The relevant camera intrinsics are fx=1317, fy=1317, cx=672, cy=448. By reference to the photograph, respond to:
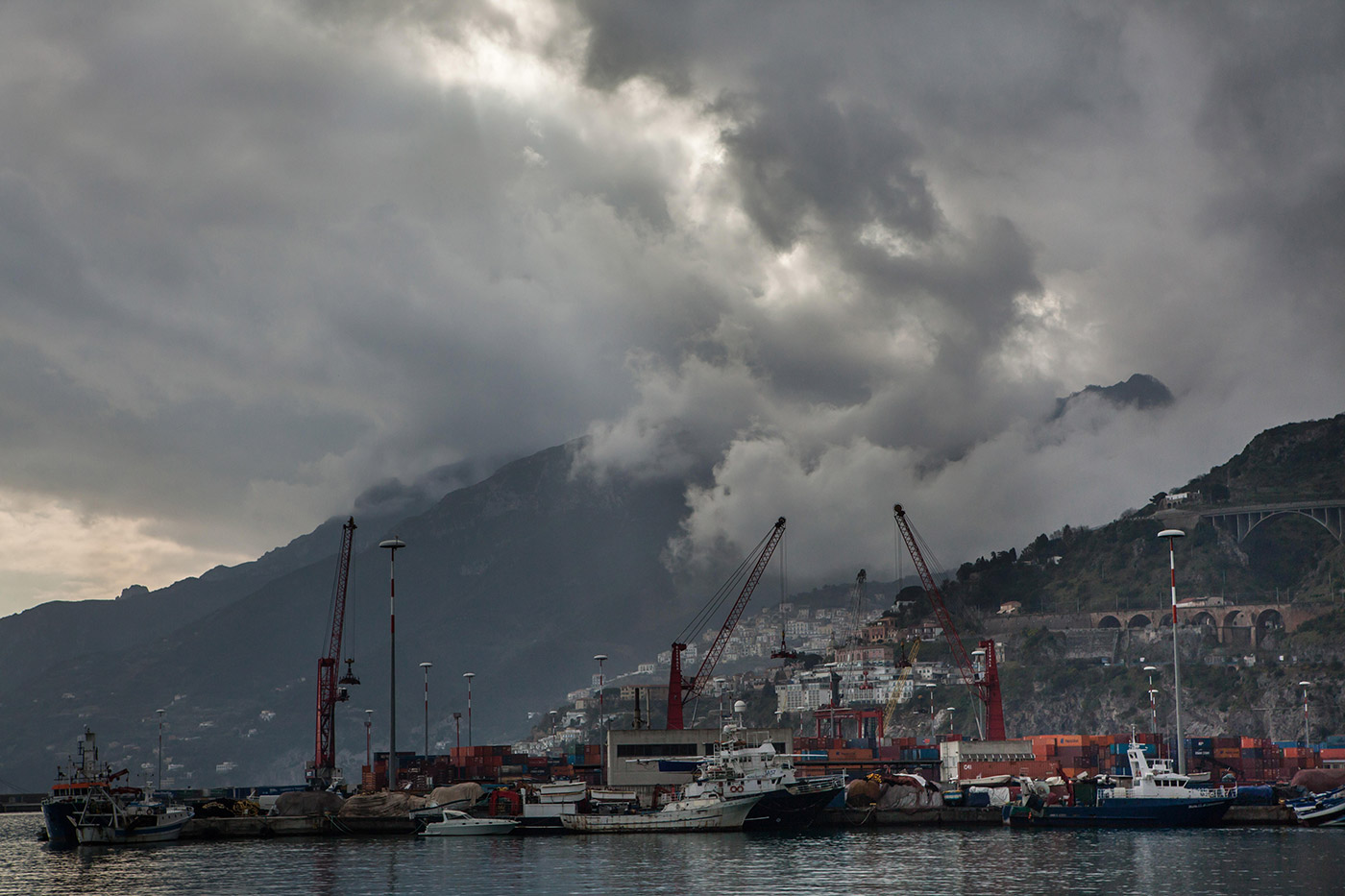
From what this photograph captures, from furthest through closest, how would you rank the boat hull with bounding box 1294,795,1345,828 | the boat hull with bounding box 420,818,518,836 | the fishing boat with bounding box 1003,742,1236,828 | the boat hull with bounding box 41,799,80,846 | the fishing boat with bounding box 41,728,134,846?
the boat hull with bounding box 41,799,80,846 < the boat hull with bounding box 420,818,518,836 < the fishing boat with bounding box 41,728,134,846 < the boat hull with bounding box 1294,795,1345,828 < the fishing boat with bounding box 1003,742,1236,828

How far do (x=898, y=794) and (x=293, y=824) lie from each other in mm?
56935

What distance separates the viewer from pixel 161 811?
120000 mm

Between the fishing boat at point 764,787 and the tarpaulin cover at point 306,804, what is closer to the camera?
the fishing boat at point 764,787

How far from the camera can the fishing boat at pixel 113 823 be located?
377 ft

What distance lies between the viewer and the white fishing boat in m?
117

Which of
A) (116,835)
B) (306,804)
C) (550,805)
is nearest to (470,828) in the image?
(550,805)

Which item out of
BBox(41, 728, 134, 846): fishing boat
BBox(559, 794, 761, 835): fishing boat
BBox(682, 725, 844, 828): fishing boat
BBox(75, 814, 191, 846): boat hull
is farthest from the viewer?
BBox(41, 728, 134, 846): fishing boat

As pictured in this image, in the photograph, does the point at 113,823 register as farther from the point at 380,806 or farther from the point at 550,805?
the point at 550,805

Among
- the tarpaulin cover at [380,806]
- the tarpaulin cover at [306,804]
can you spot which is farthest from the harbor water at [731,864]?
the tarpaulin cover at [306,804]

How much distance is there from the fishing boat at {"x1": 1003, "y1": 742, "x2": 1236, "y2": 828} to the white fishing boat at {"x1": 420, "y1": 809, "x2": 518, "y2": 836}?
46311 mm

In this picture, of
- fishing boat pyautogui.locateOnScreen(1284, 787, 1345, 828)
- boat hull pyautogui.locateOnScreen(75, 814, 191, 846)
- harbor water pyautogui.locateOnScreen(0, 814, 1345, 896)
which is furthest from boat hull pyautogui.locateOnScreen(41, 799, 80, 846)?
fishing boat pyautogui.locateOnScreen(1284, 787, 1345, 828)

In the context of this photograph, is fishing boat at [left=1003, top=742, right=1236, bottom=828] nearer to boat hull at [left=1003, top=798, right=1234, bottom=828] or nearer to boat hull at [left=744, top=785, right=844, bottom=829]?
boat hull at [left=1003, top=798, right=1234, bottom=828]

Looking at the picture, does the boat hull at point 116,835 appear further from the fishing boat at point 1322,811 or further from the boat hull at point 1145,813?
the fishing boat at point 1322,811

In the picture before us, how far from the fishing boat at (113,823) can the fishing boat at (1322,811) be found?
99.1 metres
